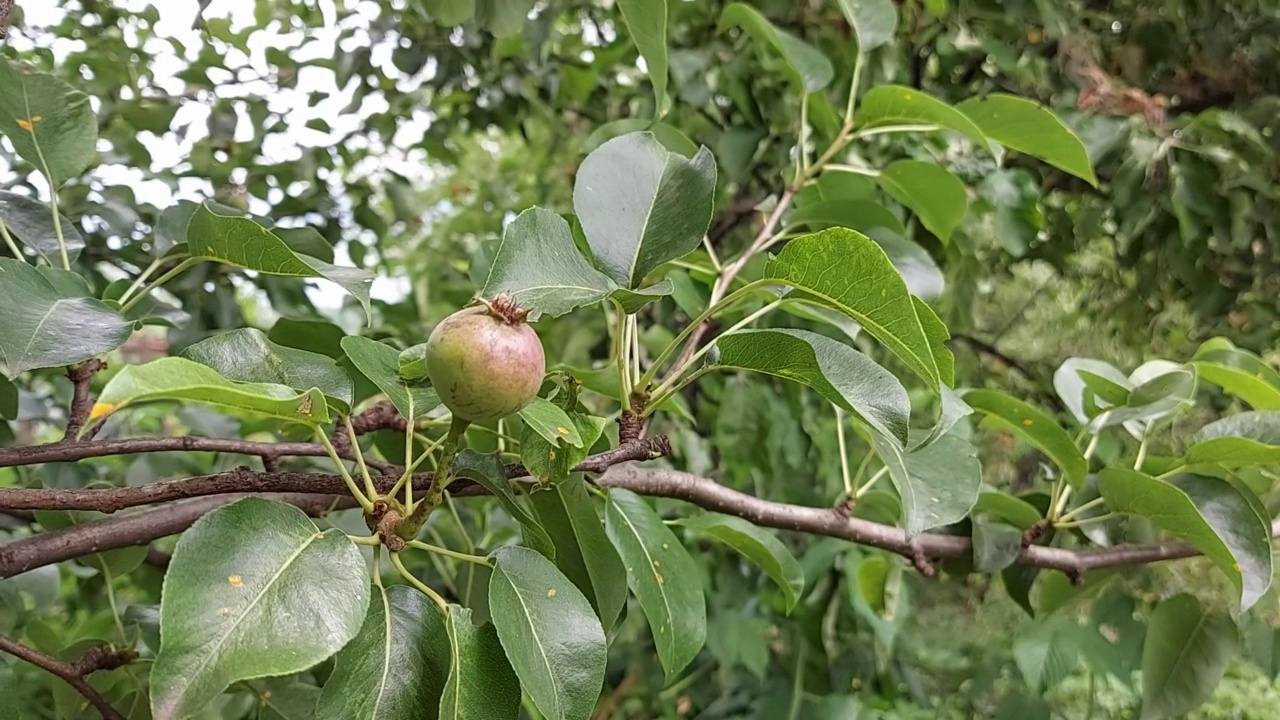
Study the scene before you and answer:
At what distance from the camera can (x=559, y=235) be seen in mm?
382

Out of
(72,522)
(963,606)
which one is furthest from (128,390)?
(963,606)

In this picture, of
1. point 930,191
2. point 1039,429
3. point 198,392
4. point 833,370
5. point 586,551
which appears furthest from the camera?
point 930,191

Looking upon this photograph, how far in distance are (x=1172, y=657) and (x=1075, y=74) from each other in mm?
955

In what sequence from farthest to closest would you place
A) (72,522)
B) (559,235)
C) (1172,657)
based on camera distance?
1. (1172,657)
2. (72,522)
3. (559,235)

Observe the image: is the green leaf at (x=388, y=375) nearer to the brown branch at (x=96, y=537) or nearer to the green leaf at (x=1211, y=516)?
the brown branch at (x=96, y=537)

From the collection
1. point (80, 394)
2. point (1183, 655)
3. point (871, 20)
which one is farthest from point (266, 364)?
point (1183, 655)

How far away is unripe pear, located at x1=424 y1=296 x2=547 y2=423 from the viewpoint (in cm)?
31

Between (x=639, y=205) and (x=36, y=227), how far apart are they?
373 millimetres

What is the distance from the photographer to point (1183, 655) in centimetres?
70

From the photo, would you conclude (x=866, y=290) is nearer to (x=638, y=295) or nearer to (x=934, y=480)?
(x=638, y=295)

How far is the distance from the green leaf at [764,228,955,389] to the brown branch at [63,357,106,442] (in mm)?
365

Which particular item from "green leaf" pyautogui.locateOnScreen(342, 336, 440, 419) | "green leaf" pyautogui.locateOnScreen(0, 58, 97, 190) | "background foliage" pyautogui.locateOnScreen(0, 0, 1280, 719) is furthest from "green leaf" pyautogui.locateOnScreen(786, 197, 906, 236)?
"green leaf" pyautogui.locateOnScreen(0, 58, 97, 190)

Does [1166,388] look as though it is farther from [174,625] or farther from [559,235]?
[174,625]

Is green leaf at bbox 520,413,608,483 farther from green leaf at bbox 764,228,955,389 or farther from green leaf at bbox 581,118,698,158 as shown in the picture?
green leaf at bbox 581,118,698,158
